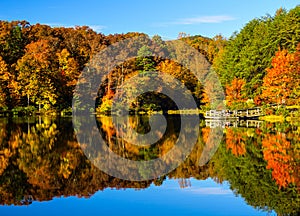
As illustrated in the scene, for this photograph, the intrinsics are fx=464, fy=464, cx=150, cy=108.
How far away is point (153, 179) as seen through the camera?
13227 mm

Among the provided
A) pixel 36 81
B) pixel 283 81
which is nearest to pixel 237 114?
pixel 283 81

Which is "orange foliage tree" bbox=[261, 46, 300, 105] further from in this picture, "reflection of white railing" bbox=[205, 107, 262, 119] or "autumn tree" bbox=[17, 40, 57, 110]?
"autumn tree" bbox=[17, 40, 57, 110]

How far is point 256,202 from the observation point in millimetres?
10219

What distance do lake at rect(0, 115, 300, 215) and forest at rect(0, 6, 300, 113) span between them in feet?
58.9

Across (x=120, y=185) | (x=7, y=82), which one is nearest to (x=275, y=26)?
(x=7, y=82)

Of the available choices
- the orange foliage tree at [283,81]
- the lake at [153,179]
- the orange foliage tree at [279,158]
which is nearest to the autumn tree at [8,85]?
the orange foliage tree at [283,81]

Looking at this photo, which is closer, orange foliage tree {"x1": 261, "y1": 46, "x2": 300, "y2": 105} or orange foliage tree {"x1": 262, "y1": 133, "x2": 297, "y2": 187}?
orange foliage tree {"x1": 262, "y1": 133, "x2": 297, "y2": 187}

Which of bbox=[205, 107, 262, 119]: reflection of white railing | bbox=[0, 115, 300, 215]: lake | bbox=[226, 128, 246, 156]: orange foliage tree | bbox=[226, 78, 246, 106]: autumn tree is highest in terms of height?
bbox=[226, 78, 246, 106]: autumn tree

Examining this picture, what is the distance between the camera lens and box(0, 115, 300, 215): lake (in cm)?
1002

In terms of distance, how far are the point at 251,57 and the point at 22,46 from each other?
29.1 m

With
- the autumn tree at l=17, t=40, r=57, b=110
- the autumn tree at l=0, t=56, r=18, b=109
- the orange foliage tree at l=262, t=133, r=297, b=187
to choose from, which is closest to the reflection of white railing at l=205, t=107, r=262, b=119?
the orange foliage tree at l=262, t=133, r=297, b=187

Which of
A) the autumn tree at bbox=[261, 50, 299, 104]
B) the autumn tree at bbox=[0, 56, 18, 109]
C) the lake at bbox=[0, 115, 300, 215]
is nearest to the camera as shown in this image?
the lake at bbox=[0, 115, 300, 215]

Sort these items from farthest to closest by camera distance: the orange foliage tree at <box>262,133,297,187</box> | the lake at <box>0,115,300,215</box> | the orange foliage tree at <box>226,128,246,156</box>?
the orange foliage tree at <box>226,128,246,156</box> → the orange foliage tree at <box>262,133,297,187</box> → the lake at <box>0,115,300,215</box>

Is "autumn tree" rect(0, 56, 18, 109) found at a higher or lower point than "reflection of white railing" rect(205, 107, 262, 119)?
higher
